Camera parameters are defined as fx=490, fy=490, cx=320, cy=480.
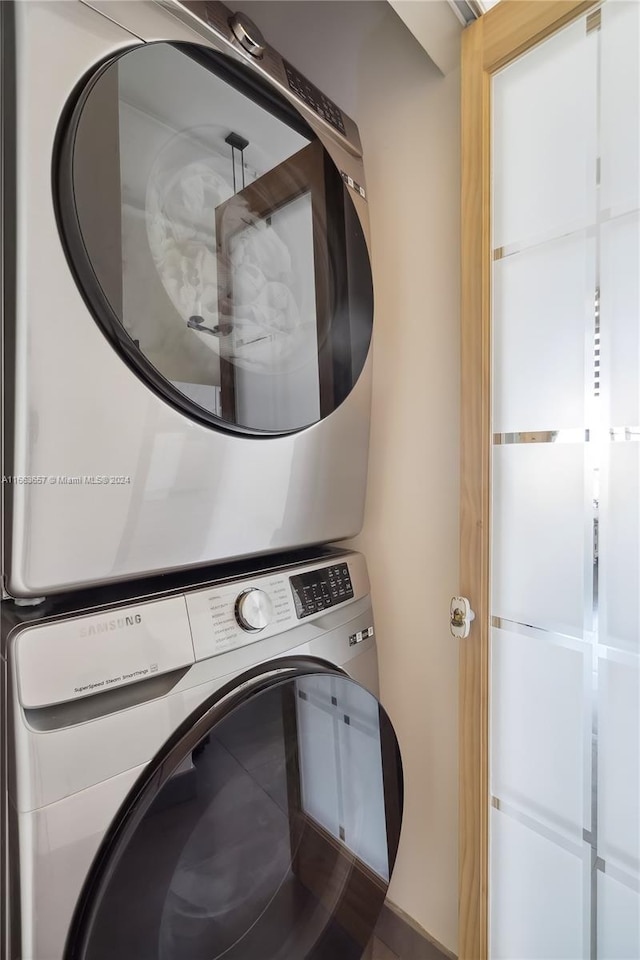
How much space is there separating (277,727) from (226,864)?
206 mm

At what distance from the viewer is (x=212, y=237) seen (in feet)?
2.54

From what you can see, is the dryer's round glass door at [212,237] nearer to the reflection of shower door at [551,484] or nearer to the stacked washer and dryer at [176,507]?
the stacked washer and dryer at [176,507]

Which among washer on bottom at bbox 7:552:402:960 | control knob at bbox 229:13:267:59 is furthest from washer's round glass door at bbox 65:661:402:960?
control knob at bbox 229:13:267:59

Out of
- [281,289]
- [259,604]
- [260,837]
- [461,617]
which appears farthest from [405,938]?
[281,289]

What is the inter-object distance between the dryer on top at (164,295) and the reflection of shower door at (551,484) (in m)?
0.31

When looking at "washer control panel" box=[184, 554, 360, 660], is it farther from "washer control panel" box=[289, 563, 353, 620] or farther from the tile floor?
the tile floor

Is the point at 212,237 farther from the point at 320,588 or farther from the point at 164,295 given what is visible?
the point at 320,588

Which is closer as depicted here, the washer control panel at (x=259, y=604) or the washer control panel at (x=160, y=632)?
the washer control panel at (x=160, y=632)

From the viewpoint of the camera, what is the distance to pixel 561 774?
0.86m

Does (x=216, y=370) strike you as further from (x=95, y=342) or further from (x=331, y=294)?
(x=331, y=294)

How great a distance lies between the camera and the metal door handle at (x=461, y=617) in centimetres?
95

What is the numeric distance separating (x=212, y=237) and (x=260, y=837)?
96 centimetres

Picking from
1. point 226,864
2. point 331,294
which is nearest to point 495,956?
point 226,864

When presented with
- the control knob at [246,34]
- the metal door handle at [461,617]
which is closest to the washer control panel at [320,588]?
the metal door handle at [461,617]
